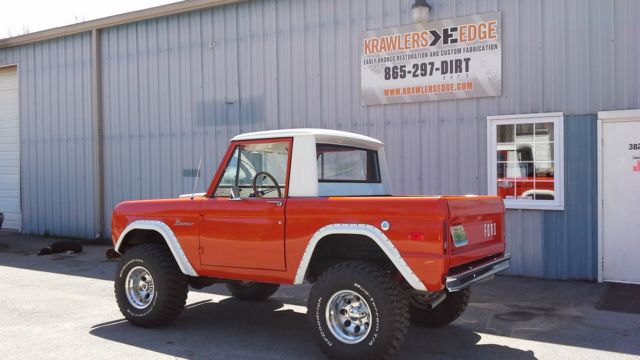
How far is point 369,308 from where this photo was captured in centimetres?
478

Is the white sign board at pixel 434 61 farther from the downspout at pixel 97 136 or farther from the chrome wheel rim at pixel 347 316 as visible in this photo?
the downspout at pixel 97 136

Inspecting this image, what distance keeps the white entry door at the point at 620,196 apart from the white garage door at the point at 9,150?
13.6 metres

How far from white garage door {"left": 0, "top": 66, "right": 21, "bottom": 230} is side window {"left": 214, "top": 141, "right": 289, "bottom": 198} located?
1167 centimetres

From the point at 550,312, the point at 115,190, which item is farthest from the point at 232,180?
the point at 115,190

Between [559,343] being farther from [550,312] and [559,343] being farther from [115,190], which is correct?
[115,190]

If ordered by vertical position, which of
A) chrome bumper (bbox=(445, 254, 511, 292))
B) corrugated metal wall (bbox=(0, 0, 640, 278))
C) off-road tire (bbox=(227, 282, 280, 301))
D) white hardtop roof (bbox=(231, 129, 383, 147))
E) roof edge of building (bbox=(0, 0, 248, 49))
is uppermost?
roof edge of building (bbox=(0, 0, 248, 49))

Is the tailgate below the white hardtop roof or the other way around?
below

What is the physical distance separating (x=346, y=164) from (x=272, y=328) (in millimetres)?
1857

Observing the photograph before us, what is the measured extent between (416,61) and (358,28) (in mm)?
1278

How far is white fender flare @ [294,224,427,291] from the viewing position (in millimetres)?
4688

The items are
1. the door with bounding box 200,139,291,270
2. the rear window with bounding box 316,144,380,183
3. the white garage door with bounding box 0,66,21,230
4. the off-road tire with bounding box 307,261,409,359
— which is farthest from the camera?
the white garage door with bounding box 0,66,21,230

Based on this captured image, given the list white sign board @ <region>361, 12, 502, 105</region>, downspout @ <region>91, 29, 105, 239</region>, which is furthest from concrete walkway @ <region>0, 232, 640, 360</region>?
downspout @ <region>91, 29, 105, 239</region>

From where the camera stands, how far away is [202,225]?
5.86 meters

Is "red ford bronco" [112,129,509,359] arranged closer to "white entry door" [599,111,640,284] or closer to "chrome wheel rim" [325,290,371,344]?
"chrome wheel rim" [325,290,371,344]
